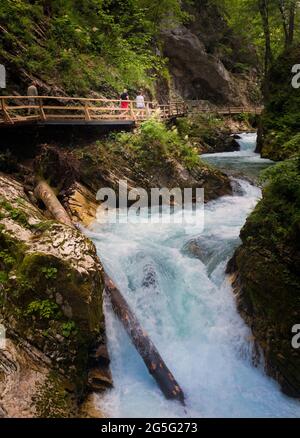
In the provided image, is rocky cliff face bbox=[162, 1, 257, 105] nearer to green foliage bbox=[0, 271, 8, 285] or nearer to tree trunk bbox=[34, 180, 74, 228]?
tree trunk bbox=[34, 180, 74, 228]

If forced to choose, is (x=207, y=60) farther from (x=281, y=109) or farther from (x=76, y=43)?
(x=76, y=43)

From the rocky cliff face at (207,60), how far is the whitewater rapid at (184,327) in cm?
3089

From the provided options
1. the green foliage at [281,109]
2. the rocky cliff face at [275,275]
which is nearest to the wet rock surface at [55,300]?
the rocky cliff face at [275,275]

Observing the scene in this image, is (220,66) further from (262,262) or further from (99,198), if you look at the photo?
(262,262)

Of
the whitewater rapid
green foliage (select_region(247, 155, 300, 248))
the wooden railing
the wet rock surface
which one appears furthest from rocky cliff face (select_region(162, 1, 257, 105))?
the wet rock surface

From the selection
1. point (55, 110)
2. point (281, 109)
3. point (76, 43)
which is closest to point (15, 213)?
point (55, 110)

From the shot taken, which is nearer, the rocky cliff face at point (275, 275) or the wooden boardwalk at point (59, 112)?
the rocky cliff face at point (275, 275)

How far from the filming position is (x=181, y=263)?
9.99m

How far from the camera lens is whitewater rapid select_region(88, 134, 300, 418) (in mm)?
7023

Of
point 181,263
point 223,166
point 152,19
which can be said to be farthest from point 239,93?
point 181,263

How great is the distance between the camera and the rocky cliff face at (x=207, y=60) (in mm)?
37719

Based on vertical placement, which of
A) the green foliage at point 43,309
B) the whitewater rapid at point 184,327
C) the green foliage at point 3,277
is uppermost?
the green foliage at point 3,277

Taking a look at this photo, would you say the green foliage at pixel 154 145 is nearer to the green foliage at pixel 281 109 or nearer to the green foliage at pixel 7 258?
the green foliage at pixel 281 109

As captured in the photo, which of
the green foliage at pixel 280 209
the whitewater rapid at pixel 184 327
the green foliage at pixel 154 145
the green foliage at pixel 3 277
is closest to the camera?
the green foliage at pixel 3 277
